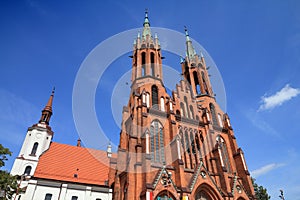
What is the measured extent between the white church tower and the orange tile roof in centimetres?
88

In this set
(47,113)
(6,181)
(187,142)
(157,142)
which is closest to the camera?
(6,181)

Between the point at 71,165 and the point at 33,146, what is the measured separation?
5.98 meters

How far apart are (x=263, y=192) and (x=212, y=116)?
17.6 metres

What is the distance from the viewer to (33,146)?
2727cm

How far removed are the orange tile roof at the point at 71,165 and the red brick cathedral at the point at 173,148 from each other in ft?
10.9

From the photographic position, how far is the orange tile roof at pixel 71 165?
24.9m

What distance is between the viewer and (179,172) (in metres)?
18.3

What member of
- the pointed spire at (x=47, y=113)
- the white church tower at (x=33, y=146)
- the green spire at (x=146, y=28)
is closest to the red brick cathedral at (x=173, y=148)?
the green spire at (x=146, y=28)

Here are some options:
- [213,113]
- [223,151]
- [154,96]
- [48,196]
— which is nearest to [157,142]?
[154,96]

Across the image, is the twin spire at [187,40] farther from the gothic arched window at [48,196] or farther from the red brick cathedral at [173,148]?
the gothic arched window at [48,196]

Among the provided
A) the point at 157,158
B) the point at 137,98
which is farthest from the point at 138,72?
the point at 157,158

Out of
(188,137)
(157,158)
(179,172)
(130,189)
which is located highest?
(188,137)

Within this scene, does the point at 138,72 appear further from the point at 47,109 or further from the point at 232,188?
the point at 232,188

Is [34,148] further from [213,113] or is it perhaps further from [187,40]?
[187,40]
